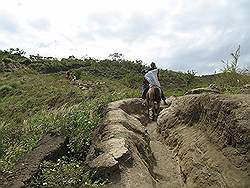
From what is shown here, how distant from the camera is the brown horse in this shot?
1355cm

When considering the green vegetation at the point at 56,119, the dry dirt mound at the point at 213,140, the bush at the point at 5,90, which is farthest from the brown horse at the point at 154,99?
the bush at the point at 5,90

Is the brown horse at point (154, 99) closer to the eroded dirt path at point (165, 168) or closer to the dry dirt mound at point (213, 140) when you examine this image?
the eroded dirt path at point (165, 168)

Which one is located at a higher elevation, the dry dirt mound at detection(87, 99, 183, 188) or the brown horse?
the brown horse

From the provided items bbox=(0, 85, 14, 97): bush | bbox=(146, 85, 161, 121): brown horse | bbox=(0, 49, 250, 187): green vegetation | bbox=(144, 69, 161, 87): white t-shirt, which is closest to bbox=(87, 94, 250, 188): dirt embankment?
bbox=(0, 49, 250, 187): green vegetation

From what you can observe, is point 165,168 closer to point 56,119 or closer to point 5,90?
point 56,119

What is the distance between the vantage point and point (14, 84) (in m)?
29.7

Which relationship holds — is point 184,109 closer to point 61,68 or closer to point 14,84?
point 14,84

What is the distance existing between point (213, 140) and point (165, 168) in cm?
139

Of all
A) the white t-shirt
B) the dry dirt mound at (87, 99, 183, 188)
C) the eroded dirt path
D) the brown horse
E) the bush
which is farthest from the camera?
the bush

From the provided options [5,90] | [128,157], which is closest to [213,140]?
[128,157]

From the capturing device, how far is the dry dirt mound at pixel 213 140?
6.97m

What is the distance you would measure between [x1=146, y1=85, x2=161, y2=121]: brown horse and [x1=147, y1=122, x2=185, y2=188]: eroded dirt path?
241 centimetres

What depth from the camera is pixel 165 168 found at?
30.0 feet

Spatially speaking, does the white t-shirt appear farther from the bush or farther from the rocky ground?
the bush
